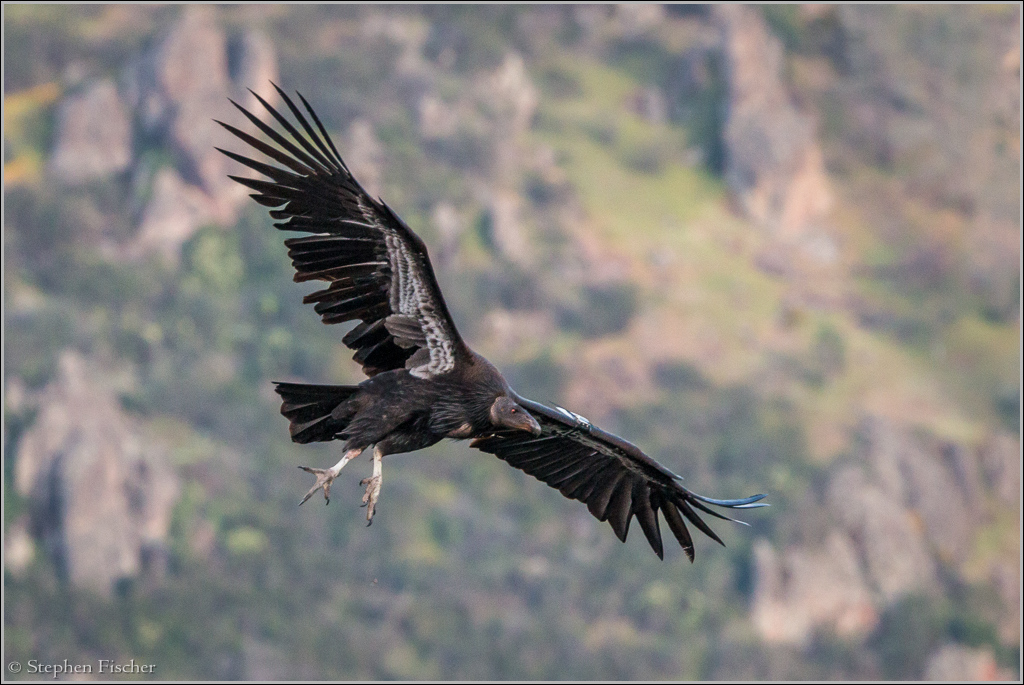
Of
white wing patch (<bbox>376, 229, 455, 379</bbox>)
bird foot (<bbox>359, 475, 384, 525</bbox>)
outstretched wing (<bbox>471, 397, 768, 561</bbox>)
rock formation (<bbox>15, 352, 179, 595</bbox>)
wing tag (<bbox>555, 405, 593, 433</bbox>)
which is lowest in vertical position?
bird foot (<bbox>359, 475, 384, 525</bbox>)

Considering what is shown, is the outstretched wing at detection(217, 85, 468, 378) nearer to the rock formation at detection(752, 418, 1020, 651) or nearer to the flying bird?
the flying bird

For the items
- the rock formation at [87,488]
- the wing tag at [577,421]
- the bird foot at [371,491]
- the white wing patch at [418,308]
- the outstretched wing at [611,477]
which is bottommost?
the bird foot at [371,491]

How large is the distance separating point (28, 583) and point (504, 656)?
17246 millimetres

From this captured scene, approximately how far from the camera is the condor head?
10.5 metres

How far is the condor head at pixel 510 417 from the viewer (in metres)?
10.5

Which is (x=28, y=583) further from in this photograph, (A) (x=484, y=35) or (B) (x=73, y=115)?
(A) (x=484, y=35)

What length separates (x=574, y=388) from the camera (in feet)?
240

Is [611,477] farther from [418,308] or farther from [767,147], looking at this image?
[767,147]

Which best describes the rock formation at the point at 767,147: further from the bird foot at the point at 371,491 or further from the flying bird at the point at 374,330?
the bird foot at the point at 371,491

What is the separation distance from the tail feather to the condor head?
2.80 feet

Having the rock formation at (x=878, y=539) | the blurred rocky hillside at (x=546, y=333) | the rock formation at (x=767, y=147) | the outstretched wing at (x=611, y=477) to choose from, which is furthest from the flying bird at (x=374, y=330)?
the rock formation at (x=767, y=147)

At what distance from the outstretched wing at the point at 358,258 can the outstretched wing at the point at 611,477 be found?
1.66 metres

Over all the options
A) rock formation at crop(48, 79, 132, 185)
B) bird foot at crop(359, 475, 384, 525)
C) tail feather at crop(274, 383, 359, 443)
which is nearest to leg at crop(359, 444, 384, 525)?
bird foot at crop(359, 475, 384, 525)

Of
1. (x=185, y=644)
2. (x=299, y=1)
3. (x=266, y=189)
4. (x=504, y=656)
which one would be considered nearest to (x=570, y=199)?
(x=299, y=1)
